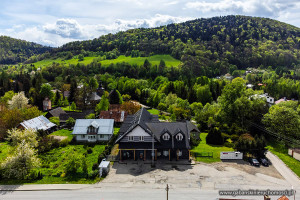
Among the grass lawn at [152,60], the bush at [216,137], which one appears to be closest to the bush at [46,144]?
the bush at [216,137]

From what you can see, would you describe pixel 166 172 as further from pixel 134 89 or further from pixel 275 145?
pixel 134 89

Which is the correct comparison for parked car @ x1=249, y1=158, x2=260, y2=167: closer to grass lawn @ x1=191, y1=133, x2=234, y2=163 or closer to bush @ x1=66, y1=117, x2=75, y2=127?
grass lawn @ x1=191, y1=133, x2=234, y2=163

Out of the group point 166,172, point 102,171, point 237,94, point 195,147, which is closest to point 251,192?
point 166,172

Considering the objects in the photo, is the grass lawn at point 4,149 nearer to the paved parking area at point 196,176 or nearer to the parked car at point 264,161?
the paved parking area at point 196,176

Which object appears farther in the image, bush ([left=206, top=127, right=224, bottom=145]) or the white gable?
bush ([left=206, top=127, right=224, bottom=145])

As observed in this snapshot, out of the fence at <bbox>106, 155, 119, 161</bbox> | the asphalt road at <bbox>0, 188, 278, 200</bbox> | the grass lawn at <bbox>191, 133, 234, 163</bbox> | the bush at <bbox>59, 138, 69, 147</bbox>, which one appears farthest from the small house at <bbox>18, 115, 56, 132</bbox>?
the grass lawn at <bbox>191, 133, 234, 163</bbox>
